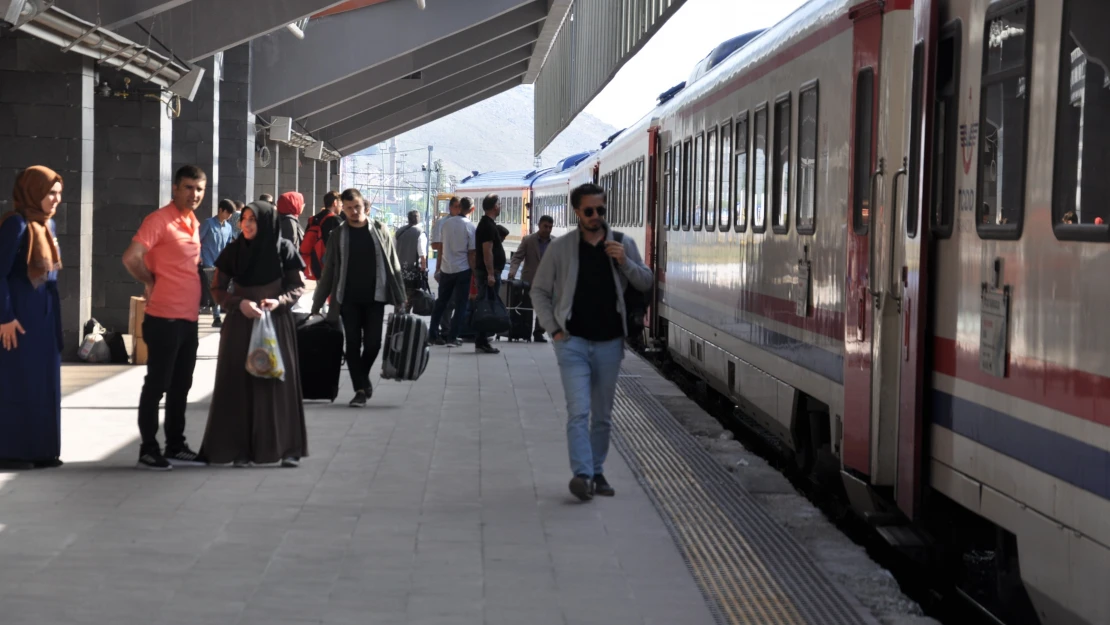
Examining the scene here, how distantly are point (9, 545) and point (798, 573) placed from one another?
12.2 ft

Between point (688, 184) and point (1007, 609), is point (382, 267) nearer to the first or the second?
point (688, 184)

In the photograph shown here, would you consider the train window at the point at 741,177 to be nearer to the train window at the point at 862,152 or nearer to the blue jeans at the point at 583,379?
the blue jeans at the point at 583,379

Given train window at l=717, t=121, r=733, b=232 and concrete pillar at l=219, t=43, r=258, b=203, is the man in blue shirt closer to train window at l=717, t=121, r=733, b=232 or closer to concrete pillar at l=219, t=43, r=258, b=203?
concrete pillar at l=219, t=43, r=258, b=203

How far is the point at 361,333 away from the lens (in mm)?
13391

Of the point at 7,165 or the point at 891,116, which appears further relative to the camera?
the point at 7,165

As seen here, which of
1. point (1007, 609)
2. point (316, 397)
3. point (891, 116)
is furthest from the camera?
point (316, 397)

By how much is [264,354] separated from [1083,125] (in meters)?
5.87

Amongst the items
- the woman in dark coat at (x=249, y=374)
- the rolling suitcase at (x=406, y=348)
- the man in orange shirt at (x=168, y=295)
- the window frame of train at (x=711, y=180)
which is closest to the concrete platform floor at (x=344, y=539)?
the woman in dark coat at (x=249, y=374)

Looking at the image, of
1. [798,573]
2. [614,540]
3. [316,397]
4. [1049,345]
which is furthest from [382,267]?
[1049,345]

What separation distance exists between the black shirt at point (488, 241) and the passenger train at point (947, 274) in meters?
6.71

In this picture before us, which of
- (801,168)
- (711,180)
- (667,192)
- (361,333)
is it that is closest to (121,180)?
(667,192)

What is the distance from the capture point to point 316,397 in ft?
44.9

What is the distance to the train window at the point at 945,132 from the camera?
6.57 meters

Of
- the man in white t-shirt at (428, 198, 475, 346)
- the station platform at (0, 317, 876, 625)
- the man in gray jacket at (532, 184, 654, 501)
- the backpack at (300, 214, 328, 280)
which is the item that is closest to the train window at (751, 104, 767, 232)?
the station platform at (0, 317, 876, 625)
